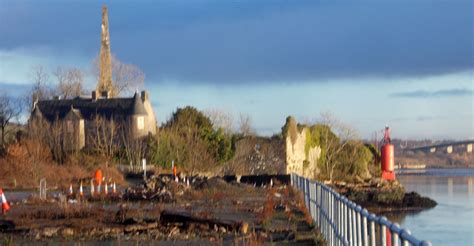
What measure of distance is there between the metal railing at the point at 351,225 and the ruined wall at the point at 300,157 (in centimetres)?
3764

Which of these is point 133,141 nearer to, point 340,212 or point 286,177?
point 286,177

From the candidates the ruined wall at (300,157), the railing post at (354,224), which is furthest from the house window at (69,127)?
the railing post at (354,224)

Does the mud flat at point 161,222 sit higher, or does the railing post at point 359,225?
the railing post at point 359,225

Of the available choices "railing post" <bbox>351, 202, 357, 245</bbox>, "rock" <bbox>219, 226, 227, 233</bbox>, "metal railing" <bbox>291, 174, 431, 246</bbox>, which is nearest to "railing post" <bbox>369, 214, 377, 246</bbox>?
"metal railing" <bbox>291, 174, 431, 246</bbox>

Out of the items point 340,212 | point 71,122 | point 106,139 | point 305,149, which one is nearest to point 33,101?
point 71,122

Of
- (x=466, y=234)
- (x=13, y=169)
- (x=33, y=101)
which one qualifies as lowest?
(x=466, y=234)

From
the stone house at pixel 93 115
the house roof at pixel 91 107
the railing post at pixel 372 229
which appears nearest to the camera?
the railing post at pixel 372 229

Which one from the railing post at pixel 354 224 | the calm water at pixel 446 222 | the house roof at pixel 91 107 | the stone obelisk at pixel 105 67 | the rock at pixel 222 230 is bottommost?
the calm water at pixel 446 222

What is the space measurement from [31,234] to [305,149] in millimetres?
45920

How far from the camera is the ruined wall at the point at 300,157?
5859 centimetres

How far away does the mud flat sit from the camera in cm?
1872

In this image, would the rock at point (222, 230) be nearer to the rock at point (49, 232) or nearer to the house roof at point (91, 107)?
the rock at point (49, 232)

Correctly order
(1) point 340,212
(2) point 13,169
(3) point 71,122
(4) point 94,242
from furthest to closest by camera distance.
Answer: (3) point 71,122
(2) point 13,169
(4) point 94,242
(1) point 340,212

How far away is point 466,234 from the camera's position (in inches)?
1475
